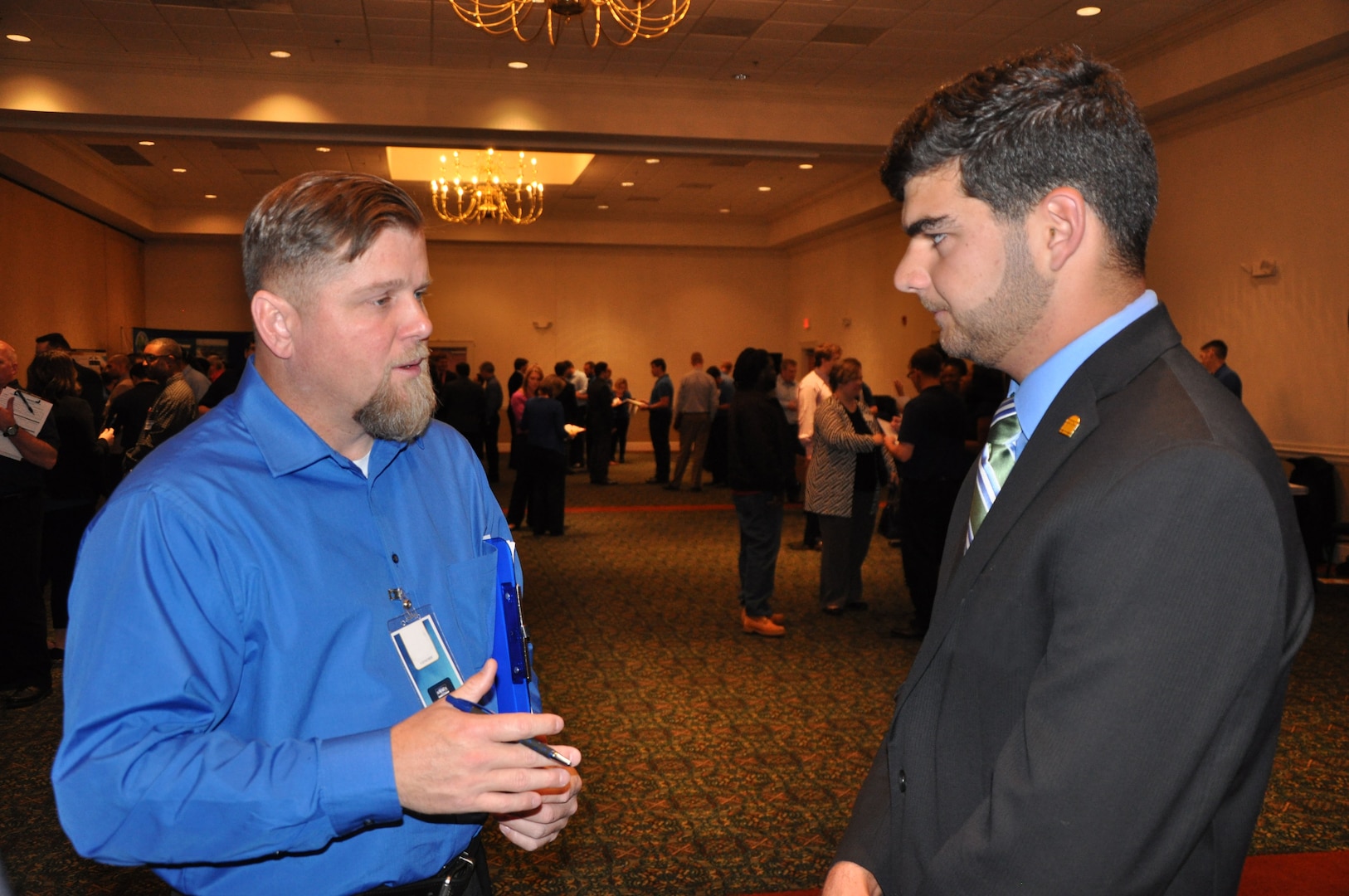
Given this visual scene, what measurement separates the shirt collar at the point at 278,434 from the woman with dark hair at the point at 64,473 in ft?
15.1

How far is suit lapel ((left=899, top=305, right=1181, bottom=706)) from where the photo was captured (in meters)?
1.11

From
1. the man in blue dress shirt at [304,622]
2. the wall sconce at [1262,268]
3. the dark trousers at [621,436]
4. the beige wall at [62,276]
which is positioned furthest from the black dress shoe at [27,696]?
the dark trousers at [621,436]

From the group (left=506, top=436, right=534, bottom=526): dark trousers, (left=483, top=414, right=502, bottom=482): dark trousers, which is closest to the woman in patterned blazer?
(left=506, top=436, right=534, bottom=526): dark trousers

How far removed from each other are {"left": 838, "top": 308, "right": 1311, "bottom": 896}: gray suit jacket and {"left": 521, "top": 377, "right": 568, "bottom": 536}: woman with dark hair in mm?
8206

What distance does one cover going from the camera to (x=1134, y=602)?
0.94m

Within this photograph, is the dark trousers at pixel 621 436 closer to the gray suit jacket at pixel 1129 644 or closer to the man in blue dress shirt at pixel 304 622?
the man in blue dress shirt at pixel 304 622

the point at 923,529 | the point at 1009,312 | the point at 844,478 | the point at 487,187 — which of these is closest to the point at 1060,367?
the point at 1009,312

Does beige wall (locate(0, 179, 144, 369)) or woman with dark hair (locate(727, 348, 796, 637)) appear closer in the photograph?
woman with dark hair (locate(727, 348, 796, 637))

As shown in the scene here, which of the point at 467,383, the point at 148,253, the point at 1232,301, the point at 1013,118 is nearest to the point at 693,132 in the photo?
the point at 467,383

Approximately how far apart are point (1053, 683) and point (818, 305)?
18.2 m

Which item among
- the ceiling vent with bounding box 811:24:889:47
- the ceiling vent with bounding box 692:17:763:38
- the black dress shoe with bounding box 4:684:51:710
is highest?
the ceiling vent with bounding box 811:24:889:47

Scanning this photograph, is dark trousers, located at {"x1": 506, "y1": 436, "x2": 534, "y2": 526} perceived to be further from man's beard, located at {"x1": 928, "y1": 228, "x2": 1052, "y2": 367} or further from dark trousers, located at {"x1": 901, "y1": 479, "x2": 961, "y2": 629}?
man's beard, located at {"x1": 928, "y1": 228, "x2": 1052, "y2": 367}

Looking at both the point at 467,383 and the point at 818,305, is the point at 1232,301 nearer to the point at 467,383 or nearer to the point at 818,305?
the point at 467,383

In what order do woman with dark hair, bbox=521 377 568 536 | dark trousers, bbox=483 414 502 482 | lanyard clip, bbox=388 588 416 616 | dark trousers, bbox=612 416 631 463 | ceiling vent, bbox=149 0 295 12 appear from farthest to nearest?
dark trousers, bbox=612 416 631 463 → dark trousers, bbox=483 414 502 482 → woman with dark hair, bbox=521 377 568 536 → ceiling vent, bbox=149 0 295 12 → lanyard clip, bbox=388 588 416 616
